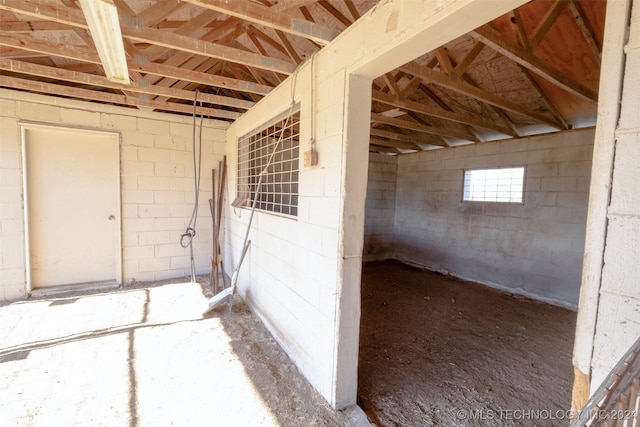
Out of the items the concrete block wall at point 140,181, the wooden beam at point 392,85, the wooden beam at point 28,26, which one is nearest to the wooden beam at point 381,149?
the wooden beam at point 392,85

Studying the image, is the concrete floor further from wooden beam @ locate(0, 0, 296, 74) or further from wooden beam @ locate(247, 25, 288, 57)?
wooden beam @ locate(247, 25, 288, 57)

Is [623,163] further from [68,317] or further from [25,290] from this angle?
[25,290]

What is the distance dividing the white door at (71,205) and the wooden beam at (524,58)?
4.20m

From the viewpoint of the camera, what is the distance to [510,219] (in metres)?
4.45

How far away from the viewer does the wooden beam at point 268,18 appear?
1.54m

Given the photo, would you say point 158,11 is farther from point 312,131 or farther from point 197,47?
point 312,131

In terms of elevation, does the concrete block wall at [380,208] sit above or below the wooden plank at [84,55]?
below

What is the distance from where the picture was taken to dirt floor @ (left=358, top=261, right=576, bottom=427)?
1850mm

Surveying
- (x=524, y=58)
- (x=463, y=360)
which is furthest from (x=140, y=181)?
(x=524, y=58)

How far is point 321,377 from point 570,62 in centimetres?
360

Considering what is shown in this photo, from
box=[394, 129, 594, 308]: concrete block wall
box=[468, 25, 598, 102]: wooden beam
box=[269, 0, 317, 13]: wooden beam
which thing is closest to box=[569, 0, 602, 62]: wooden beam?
box=[468, 25, 598, 102]: wooden beam

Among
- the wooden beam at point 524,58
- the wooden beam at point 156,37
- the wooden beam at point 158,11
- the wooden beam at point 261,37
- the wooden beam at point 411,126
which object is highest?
the wooden beam at point 261,37

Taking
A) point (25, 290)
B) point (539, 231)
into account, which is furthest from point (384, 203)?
point (25, 290)

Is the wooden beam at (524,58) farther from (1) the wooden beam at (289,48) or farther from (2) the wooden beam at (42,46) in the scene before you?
(2) the wooden beam at (42,46)
